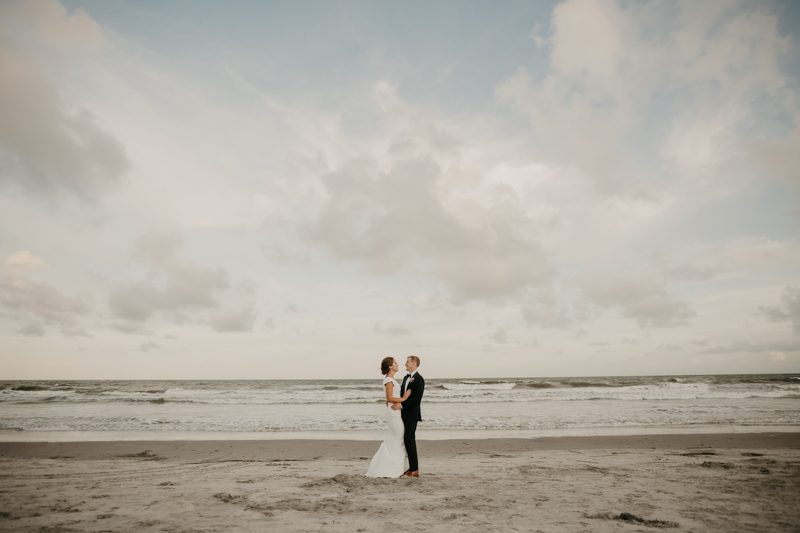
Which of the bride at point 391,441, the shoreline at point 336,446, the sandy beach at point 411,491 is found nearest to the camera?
the sandy beach at point 411,491

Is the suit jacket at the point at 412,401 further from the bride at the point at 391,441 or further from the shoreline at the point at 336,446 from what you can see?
the shoreline at the point at 336,446

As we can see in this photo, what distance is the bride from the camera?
669cm

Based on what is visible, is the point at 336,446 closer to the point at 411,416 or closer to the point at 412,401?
the point at 411,416

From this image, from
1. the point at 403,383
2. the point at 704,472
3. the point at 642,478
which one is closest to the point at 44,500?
the point at 403,383

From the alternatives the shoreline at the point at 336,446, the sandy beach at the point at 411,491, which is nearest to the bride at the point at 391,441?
the sandy beach at the point at 411,491

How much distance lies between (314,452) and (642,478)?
707 cm

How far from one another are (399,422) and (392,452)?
0.54 m

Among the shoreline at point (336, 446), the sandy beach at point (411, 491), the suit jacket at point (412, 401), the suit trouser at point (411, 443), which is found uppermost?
the suit jacket at point (412, 401)

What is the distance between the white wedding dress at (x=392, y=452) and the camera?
263 inches

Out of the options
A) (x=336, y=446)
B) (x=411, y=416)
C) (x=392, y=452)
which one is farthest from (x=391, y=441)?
(x=336, y=446)

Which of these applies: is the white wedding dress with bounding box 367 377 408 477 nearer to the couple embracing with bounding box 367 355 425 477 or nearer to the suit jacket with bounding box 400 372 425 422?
the couple embracing with bounding box 367 355 425 477

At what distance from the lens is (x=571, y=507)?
196 inches

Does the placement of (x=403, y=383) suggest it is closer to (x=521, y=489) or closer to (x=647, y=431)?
(x=521, y=489)

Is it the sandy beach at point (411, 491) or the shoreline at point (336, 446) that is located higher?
the sandy beach at point (411, 491)
